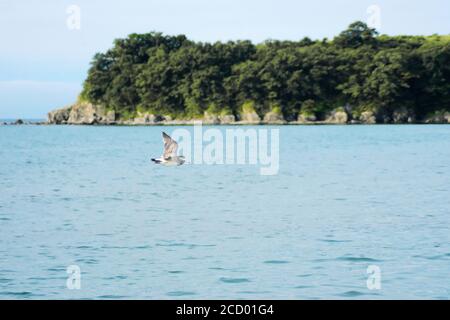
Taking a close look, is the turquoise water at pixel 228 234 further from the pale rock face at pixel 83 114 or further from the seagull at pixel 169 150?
the pale rock face at pixel 83 114

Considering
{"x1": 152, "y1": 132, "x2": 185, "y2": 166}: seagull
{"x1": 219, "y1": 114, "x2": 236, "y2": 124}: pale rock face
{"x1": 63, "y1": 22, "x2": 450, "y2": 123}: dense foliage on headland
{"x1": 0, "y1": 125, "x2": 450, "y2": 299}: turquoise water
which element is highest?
{"x1": 63, "y1": 22, "x2": 450, "y2": 123}: dense foliage on headland

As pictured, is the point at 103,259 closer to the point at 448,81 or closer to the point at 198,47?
the point at 448,81

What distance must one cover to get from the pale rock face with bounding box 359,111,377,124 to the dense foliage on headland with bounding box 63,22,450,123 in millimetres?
133

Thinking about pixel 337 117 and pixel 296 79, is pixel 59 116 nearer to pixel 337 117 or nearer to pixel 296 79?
pixel 296 79

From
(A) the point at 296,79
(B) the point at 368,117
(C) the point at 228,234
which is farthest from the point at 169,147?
(B) the point at 368,117

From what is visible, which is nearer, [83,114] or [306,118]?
[306,118]

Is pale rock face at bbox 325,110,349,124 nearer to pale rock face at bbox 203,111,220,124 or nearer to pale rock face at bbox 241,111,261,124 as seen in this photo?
pale rock face at bbox 241,111,261,124

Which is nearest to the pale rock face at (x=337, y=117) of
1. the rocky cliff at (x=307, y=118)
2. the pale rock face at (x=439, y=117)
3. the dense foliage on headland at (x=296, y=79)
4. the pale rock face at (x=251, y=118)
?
the rocky cliff at (x=307, y=118)

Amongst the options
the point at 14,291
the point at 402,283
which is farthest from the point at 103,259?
the point at 402,283

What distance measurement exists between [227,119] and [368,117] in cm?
1917

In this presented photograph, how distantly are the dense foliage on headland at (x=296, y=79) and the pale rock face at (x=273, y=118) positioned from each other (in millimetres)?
374

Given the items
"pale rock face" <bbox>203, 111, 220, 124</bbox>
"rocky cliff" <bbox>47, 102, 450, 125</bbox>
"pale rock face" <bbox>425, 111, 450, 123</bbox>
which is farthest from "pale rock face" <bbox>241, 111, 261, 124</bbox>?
"pale rock face" <bbox>425, 111, 450, 123</bbox>

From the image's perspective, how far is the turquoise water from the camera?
15.3 m

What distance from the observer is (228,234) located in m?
20.6
